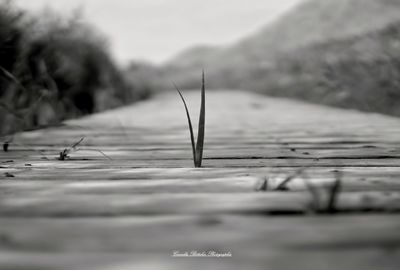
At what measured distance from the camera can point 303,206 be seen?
22.3 inches

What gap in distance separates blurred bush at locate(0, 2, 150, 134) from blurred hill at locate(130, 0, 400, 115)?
3.07 metres

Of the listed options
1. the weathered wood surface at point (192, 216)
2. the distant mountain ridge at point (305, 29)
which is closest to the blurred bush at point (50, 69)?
the weathered wood surface at point (192, 216)

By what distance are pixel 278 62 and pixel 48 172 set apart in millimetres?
9410

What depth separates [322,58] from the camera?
328 inches

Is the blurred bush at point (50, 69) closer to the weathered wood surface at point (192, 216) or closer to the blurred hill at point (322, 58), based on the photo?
the weathered wood surface at point (192, 216)

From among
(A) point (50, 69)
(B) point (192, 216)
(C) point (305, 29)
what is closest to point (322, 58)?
(C) point (305, 29)

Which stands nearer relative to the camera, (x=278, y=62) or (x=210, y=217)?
(x=210, y=217)

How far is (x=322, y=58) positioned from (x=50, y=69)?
5.98 meters

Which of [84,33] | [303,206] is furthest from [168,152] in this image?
[84,33]

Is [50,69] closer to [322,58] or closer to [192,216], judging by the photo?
[192,216]

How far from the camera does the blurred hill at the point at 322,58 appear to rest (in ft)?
20.6

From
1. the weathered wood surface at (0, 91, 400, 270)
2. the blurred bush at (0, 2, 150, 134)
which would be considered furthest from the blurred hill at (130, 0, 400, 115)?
the weathered wood surface at (0, 91, 400, 270)

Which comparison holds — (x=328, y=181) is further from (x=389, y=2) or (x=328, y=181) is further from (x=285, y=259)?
(x=389, y=2)

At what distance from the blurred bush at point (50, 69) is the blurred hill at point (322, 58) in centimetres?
307
